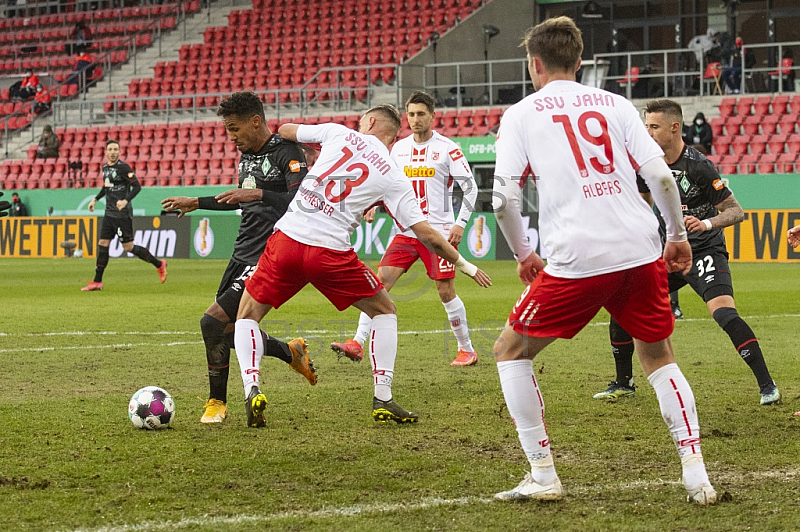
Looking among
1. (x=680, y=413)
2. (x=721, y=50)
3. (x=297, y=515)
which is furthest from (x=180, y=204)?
(x=721, y=50)

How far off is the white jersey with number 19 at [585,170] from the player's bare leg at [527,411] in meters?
0.34

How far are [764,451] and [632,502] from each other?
1259 mm

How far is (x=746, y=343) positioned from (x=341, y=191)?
8.99ft

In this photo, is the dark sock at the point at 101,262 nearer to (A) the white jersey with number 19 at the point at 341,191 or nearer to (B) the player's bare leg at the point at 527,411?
(A) the white jersey with number 19 at the point at 341,191

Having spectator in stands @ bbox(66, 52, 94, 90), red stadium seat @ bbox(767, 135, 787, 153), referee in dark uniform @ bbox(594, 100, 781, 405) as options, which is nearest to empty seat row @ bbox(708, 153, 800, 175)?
red stadium seat @ bbox(767, 135, 787, 153)

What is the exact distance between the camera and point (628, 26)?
34938 millimetres

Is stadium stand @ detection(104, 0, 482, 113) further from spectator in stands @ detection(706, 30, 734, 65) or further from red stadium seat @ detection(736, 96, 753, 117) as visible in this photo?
red stadium seat @ detection(736, 96, 753, 117)

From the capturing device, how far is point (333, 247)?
583 cm

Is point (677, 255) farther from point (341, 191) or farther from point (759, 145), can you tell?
point (759, 145)

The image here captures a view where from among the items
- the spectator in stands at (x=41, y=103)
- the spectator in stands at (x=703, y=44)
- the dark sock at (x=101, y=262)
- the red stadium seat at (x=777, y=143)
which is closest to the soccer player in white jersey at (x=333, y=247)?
the dark sock at (x=101, y=262)

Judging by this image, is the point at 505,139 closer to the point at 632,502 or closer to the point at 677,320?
the point at 632,502

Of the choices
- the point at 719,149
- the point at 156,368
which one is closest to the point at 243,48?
the point at 719,149

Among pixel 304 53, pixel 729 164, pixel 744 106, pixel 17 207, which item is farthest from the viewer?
pixel 304 53

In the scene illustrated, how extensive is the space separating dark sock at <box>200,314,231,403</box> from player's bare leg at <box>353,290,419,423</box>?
0.83 metres
